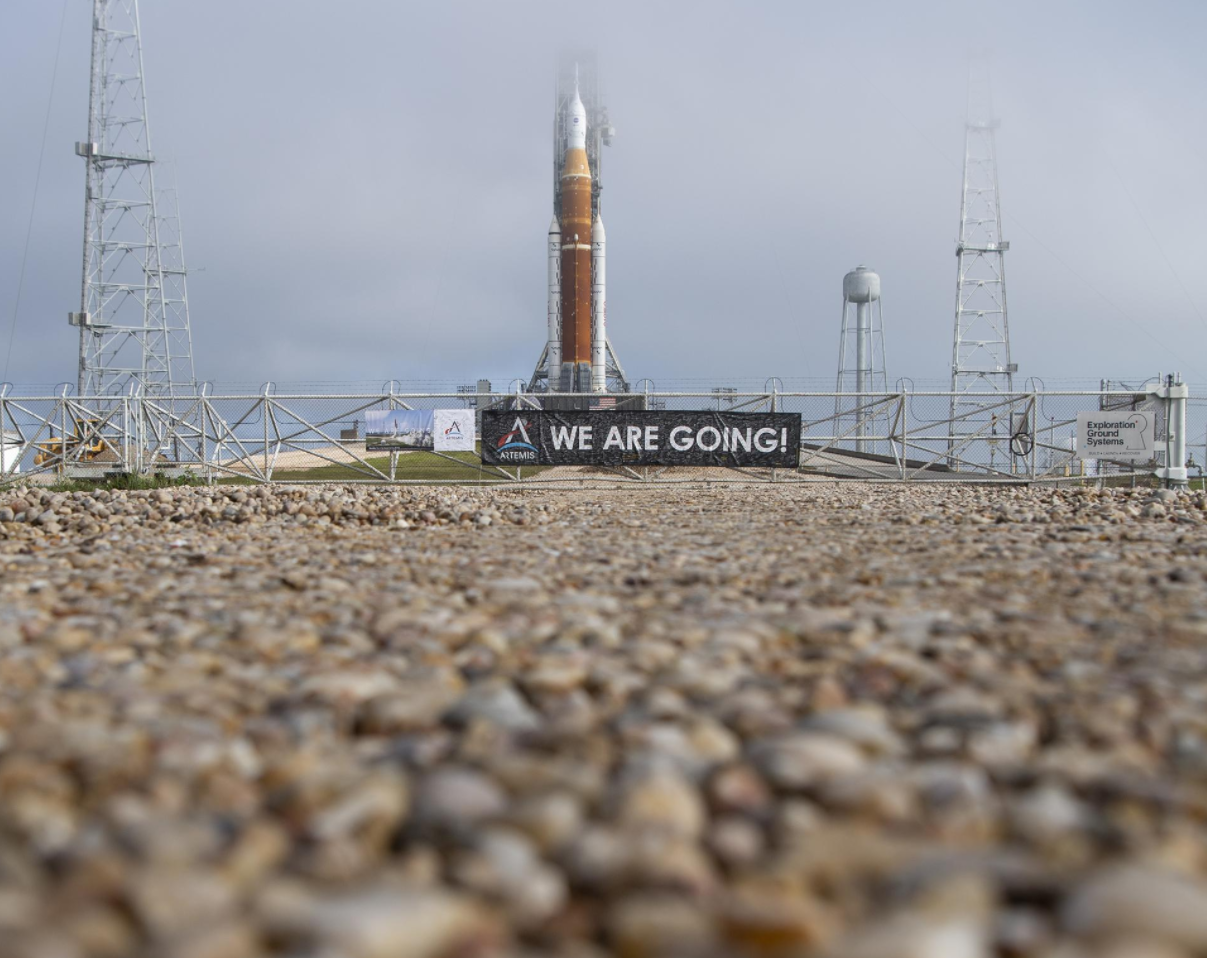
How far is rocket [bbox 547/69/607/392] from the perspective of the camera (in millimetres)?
40438

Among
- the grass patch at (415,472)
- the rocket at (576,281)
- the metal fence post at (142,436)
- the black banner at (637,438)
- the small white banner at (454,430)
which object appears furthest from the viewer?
the rocket at (576,281)

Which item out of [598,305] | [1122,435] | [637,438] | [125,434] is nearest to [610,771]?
[637,438]

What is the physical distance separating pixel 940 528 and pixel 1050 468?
14736 millimetres

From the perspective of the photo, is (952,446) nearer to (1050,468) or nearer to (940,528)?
(1050,468)

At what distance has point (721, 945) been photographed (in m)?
1.38

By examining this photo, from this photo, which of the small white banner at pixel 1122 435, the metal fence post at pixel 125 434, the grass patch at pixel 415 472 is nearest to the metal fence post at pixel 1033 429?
the small white banner at pixel 1122 435

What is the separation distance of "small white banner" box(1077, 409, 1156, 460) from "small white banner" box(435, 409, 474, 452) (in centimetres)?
1313

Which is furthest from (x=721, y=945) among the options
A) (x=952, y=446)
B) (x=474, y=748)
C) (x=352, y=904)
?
(x=952, y=446)

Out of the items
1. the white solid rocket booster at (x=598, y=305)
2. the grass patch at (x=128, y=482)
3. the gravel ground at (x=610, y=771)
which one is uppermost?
the white solid rocket booster at (x=598, y=305)

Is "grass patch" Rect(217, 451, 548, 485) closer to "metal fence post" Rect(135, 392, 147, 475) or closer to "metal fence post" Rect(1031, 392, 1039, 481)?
"metal fence post" Rect(135, 392, 147, 475)

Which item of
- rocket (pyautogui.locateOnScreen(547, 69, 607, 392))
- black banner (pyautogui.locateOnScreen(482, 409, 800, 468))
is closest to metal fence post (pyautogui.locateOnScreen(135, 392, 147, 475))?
black banner (pyautogui.locateOnScreen(482, 409, 800, 468))

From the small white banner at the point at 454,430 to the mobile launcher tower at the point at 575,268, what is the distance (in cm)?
2189

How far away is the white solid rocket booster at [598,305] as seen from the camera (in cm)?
4097

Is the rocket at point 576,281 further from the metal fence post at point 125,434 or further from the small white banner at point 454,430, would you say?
the metal fence post at point 125,434
